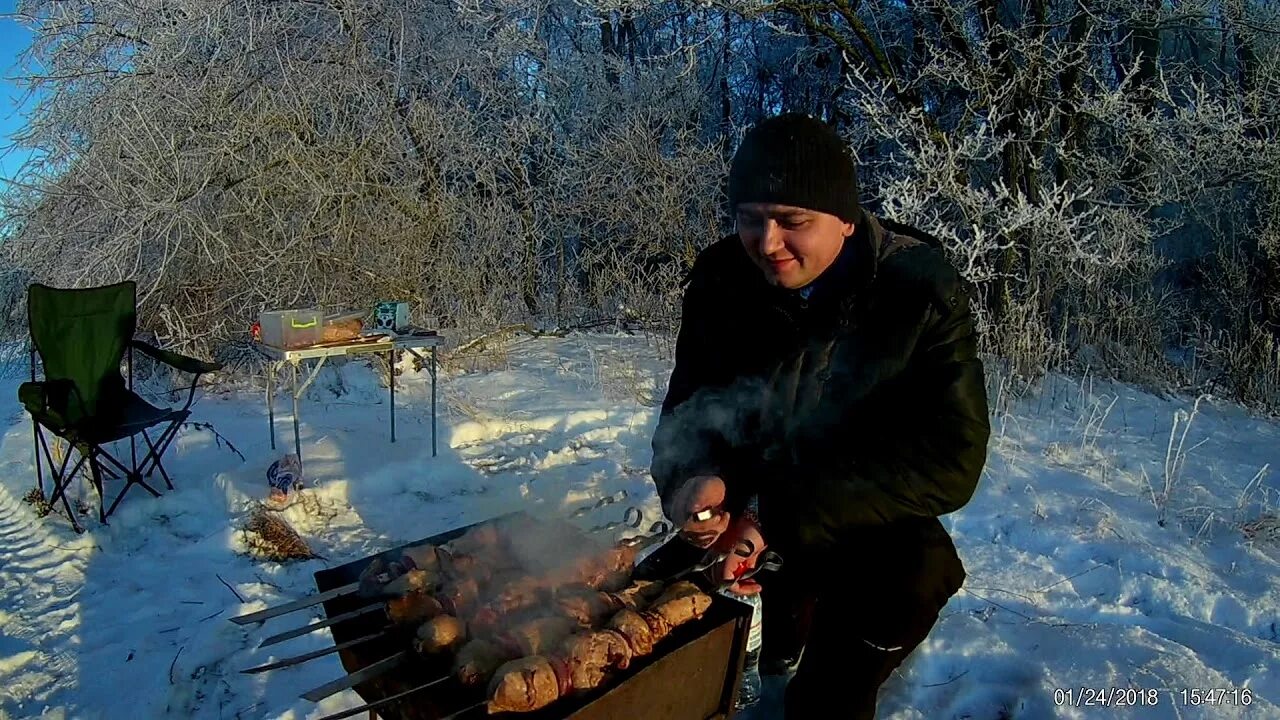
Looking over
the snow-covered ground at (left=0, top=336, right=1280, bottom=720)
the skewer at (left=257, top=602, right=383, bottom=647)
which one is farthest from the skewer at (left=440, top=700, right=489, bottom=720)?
the snow-covered ground at (left=0, top=336, right=1280, bottom=720)

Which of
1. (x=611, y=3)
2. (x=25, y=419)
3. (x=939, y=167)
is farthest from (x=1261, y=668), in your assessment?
(x=25, y=419)

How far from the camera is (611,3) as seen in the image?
22.3 feet

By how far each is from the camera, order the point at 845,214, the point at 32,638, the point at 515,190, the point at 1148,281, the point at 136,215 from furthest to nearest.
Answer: the point at 515,190
the point at 1148,281
the point at 136,215
the point at 32,638
the point at 845,214

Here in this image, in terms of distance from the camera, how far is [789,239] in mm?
1972

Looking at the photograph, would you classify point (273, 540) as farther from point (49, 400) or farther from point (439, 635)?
point (439, 635)

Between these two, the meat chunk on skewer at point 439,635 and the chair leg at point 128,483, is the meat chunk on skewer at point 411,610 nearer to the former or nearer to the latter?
the meat chunk on skewer at point 439,635

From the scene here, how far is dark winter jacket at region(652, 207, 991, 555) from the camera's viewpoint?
194cm

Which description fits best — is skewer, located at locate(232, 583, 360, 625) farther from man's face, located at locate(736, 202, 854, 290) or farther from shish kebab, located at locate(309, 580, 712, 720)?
man's face, located at locate(736, 202, 854, 290)

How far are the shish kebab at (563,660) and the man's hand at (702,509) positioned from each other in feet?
0.86

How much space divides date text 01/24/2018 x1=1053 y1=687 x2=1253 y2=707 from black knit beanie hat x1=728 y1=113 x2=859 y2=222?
1.58m

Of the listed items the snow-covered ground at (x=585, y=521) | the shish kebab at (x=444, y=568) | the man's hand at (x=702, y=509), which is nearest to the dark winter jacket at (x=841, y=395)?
the man's hand at (x=702, y=509)

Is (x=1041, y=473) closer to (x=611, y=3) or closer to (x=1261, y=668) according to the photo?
(x=1261, y=668)

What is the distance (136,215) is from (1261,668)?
7.72 m

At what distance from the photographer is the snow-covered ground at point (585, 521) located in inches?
94.2
